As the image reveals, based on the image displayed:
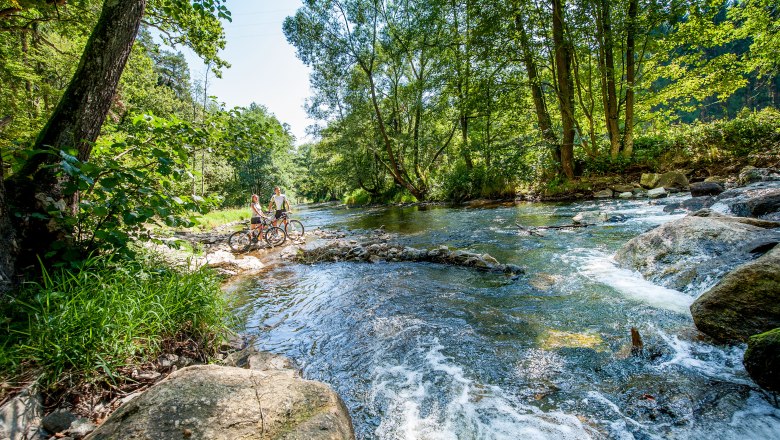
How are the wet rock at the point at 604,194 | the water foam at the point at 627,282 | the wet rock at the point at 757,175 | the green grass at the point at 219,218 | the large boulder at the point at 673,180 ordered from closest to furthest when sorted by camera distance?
the water foam at the point at 627,282 → the wet rock at the point at 757,175 → the large boulder at the point at 673,180 → the wet rock at the point at 604,194 → the green grass at the point at 219,218

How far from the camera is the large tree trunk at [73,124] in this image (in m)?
2.92

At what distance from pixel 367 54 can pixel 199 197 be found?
71.6ft

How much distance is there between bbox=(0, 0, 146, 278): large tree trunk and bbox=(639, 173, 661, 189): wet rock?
16232 millimetres

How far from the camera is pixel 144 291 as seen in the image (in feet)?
10.0

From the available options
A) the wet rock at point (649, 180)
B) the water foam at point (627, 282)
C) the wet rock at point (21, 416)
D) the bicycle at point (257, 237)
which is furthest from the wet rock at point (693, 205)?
the bicycle at point (257, 237)

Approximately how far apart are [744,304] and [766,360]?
92 centimetres

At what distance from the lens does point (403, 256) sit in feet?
24.7

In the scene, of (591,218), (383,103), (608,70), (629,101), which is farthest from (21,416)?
(383,103)

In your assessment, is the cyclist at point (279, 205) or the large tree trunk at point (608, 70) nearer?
the cyclist at point (279, 205)

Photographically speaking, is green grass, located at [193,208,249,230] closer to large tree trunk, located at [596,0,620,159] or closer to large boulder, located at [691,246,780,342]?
large boulder, located at [691,246,780,342]

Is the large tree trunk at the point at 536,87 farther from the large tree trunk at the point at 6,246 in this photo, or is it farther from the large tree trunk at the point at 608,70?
the large tree trunk at the point at 6,246

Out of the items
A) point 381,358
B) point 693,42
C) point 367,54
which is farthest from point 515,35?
point 381,358

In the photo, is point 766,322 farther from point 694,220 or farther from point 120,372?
point 120,372

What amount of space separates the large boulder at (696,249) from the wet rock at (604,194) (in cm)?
912
